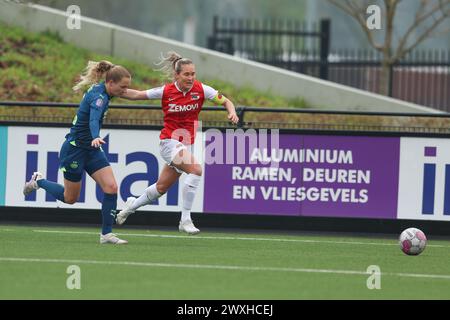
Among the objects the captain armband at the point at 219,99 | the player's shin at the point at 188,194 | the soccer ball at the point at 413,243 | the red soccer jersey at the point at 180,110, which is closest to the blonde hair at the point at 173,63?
the red soccer jersey at the point at 180,110

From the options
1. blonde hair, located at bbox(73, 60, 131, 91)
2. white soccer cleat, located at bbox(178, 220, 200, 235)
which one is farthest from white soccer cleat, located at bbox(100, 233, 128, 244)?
blonde hair, located at bbox(73, 60, 131, 91)

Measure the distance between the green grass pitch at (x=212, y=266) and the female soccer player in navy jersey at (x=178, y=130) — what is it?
1.55 ft

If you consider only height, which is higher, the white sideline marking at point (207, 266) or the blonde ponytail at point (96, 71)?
the blonde ponytail at point (96, 71)

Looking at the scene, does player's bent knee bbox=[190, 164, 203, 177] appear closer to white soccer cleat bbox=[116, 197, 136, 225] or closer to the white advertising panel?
white soccer cleat bbox=[116, 197, 136, 225]

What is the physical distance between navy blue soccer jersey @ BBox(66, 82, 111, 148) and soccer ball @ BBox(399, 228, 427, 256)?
11.3 ft

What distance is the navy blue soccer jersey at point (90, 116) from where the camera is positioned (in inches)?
460

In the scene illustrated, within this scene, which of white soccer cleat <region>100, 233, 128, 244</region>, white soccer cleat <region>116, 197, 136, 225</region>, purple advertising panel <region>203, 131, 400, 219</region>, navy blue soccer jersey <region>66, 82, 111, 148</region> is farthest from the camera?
purple advertising panel <region>203, 131, 400, 219</region>

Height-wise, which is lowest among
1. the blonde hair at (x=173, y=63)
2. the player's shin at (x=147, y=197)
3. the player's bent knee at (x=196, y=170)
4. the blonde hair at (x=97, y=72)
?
the player's shin at (x=147, y=197)

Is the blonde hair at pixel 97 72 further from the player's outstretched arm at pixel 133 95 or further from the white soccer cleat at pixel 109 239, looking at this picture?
the white soccer cleat at pixel 109 239

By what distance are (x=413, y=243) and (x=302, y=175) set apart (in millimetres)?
2965

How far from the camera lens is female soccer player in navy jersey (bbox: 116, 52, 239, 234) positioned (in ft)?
42.4

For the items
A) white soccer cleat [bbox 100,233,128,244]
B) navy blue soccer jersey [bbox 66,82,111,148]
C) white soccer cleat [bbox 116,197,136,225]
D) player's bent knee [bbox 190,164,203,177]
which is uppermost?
navy blue soccer jersey [bbox 66,82,111,148]

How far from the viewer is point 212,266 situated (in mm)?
10555

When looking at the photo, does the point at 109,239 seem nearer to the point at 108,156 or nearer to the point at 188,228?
the point at 188,228
